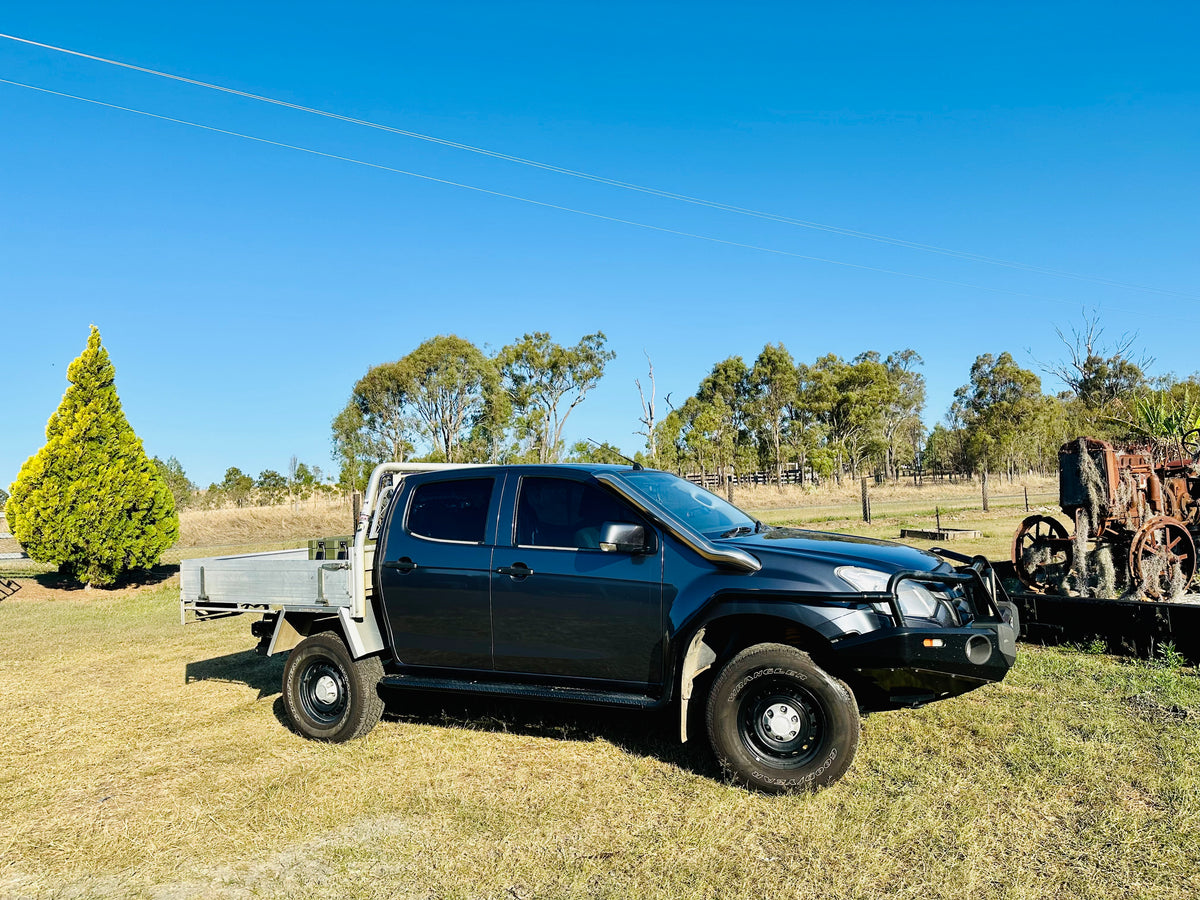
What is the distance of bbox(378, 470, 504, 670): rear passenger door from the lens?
5.60m

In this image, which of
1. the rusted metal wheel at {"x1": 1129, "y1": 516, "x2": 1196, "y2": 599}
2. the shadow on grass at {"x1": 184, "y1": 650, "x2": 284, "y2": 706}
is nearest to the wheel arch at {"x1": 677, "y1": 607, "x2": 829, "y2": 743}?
the shadow on grass at {"x1": 184, "y1": 650, "x2": 284, "y2": 706}

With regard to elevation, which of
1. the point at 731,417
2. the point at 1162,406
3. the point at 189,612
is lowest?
the point at 189,612

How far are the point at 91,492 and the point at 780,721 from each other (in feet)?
49.5

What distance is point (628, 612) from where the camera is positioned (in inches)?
200

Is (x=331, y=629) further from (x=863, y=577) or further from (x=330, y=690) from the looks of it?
(x=863, y=577)

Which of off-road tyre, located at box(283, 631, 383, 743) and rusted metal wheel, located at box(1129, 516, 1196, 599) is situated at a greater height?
rusted metal wheel, located at box(1129, 516, 1196, 599)

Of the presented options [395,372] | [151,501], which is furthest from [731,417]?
[151,501]

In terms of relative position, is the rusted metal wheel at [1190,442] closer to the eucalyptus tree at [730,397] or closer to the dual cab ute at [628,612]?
the dual cab ute at [628,612]

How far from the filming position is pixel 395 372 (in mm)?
48500

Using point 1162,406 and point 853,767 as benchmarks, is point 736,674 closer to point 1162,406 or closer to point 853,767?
point 853,767

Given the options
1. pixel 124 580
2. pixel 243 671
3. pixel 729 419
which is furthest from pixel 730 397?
pixel 243 671

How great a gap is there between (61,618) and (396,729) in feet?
32.2

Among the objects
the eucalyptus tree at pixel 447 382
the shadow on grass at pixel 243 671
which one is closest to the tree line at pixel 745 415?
the eucalyptus tree at pixel 447 382

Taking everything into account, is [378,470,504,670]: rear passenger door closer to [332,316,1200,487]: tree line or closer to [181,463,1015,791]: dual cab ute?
[181,463,1015,791]: dual cab ute
